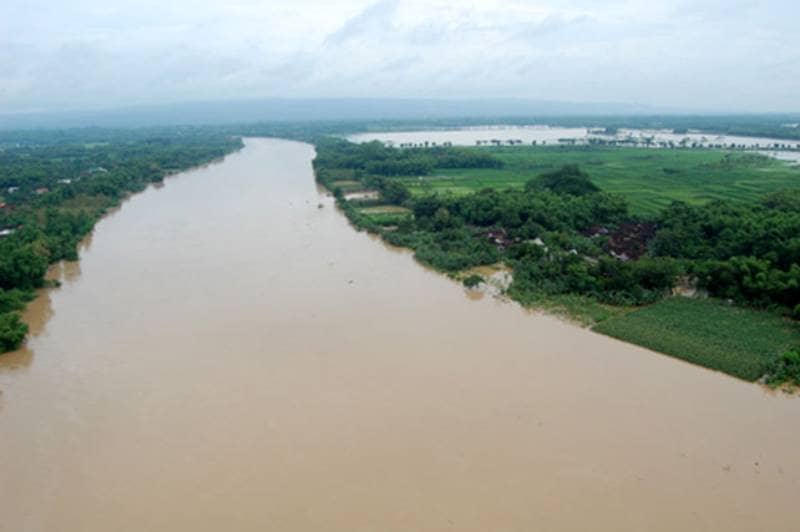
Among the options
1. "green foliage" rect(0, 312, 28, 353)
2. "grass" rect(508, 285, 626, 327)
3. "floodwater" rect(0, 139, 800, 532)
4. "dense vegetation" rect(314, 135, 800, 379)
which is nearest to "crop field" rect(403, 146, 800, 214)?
"dense vegetation" rect(314, 135, 800, 379)

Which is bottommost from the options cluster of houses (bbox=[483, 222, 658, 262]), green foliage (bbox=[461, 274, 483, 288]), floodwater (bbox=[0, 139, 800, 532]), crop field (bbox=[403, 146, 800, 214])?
floodwater (bbox=[0, 139, 800, 532])

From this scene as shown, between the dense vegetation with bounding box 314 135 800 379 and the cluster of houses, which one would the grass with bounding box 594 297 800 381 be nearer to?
the dense vegetation with bounding box 314 135 800 379

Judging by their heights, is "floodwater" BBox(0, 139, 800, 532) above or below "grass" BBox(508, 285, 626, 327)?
below

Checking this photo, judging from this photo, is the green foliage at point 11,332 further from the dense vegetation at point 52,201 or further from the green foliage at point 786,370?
the green foliage at point 786,370

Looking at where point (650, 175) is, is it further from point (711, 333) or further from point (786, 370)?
point (786, 370)

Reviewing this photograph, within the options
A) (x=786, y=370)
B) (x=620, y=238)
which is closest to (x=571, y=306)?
(x=786, y=370)

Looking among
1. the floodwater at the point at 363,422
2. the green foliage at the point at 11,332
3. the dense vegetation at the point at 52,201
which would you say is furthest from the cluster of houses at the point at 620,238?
the dense vegetation at the point at 52,201
